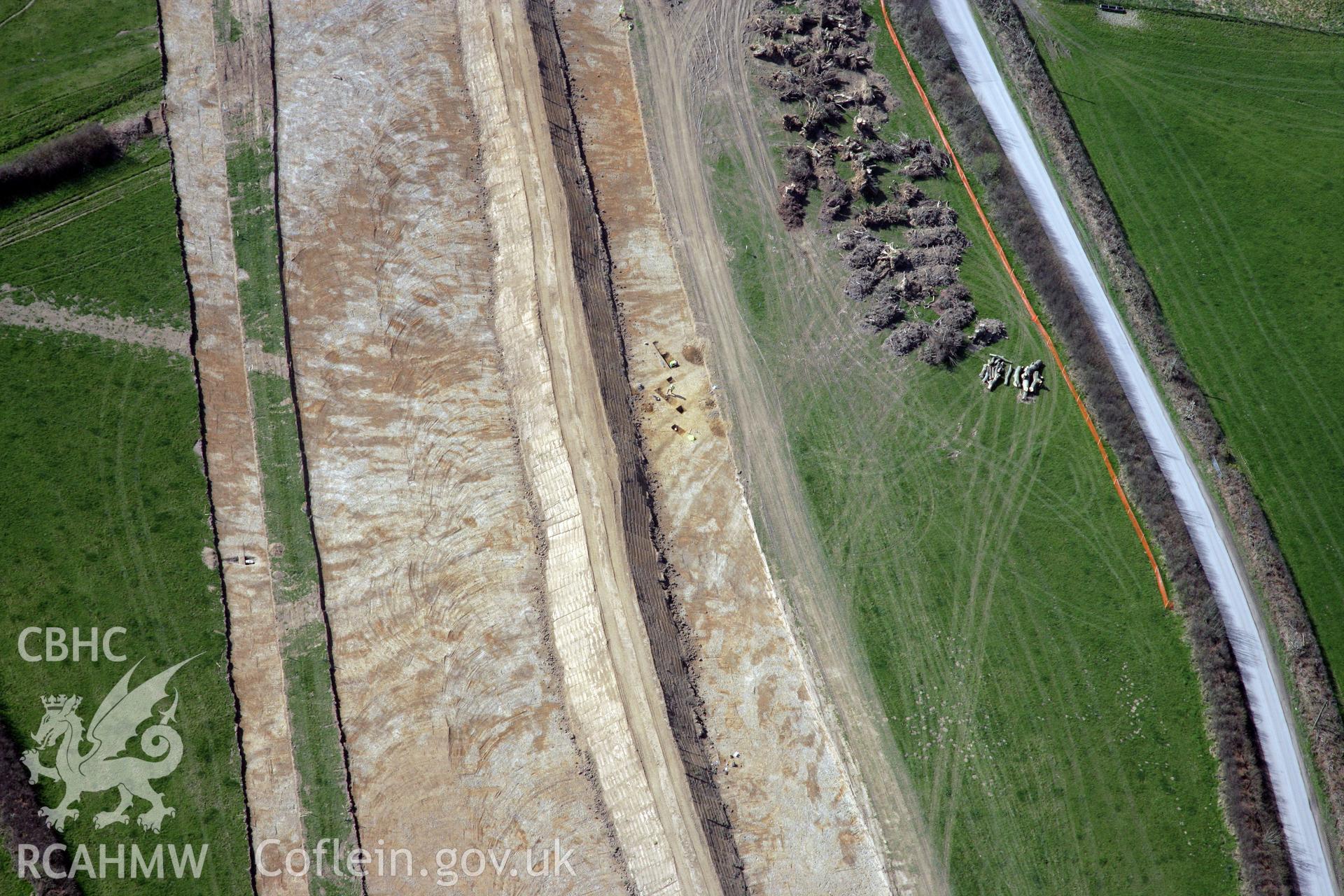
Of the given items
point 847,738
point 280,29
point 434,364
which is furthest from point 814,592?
point 280,29

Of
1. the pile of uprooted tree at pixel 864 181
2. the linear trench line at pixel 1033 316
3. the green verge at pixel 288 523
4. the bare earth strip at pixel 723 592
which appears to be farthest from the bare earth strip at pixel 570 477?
the linear trench line at pixel 1033 316

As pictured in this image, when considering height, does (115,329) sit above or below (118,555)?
above

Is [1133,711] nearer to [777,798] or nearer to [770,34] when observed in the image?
[777,798]

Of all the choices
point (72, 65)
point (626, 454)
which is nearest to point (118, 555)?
point (626, 454)

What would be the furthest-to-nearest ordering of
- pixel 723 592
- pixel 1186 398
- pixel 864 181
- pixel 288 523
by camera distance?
pixel 864 181 < pixel 1186 398 < pixel 723 592 < pixel 288 523

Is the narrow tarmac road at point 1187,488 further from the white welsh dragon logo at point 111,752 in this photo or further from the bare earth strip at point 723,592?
the white welsh dragon logo at point 111,752

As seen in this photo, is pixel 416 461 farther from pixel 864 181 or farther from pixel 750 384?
pixel 864 181
